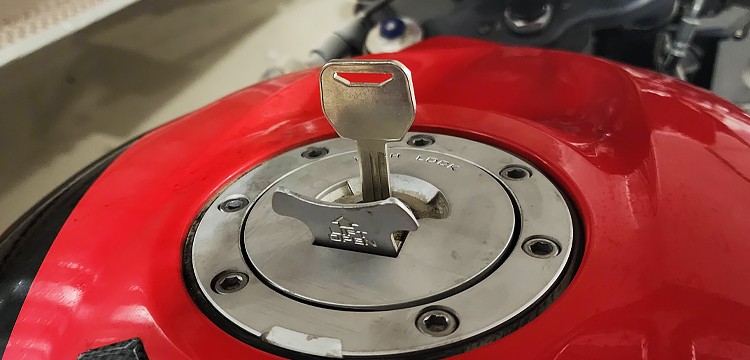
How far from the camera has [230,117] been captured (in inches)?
20.6

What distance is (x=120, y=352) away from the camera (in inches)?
12.4

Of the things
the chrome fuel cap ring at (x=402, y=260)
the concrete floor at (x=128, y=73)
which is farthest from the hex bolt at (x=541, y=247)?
the concrete floor at (x=128, y=73)

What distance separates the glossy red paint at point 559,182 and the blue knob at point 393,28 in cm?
18

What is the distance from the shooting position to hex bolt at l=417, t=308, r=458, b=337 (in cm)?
32

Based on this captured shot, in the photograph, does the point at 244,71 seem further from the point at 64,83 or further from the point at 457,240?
the point at 457,240

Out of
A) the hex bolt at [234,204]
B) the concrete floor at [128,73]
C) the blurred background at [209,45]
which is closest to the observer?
the hex bolt at [234,204]

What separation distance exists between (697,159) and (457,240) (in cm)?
16

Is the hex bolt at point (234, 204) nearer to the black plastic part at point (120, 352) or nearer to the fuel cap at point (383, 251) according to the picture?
the fuel cap at point (383, 251)

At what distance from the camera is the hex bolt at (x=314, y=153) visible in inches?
18.7

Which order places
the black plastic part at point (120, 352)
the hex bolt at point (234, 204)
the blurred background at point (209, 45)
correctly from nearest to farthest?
1. the black plastic part at point (120, 352)
2. the hex bolt at point (234, 204)
3. the blurred background at point (209, 45)

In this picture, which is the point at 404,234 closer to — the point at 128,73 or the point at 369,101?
the point at 369,101

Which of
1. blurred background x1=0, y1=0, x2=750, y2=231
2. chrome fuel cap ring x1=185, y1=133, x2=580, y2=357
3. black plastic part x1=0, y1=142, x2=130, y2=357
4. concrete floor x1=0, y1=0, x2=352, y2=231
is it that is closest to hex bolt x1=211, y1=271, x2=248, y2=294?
chrome fuel cap ring x1=185, y1=133, x2=580, y2=357

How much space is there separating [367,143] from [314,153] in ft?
0.33

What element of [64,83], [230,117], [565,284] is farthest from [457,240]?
[64,83]
